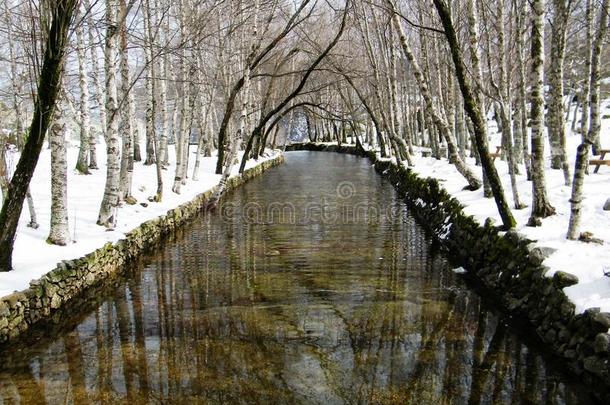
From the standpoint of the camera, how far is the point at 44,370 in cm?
578

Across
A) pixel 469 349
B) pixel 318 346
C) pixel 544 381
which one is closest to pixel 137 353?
pixel 318 346

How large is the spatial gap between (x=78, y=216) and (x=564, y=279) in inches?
374

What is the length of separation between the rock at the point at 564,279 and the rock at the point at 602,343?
1164 millimetres

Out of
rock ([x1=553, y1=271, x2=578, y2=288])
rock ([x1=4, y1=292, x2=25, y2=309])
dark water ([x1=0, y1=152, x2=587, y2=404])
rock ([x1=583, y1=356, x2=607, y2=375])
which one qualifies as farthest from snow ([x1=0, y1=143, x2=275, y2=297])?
rock ([x1=553, y1=271, x2=578, y2=288])

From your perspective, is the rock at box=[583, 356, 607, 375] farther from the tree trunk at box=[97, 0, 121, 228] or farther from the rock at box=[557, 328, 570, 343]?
the tree trunk at box=[97, 0, 121, 228]

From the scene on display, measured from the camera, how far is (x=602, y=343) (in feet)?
16.6

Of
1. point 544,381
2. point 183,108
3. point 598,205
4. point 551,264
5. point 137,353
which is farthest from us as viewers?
point 183,108

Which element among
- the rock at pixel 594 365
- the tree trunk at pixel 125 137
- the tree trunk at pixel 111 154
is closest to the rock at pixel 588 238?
the rock at pixel 594 365

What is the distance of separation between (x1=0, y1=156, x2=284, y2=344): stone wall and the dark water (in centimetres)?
29

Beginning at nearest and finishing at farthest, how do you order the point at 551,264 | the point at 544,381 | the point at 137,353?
1. the point at 544,381
2. the point at 137,353
3. the point at 551,264

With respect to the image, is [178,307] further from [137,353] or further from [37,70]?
[37,70]

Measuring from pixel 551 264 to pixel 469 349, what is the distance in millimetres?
1747

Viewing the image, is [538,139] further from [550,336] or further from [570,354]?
[570,354]

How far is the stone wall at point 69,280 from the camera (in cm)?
646
